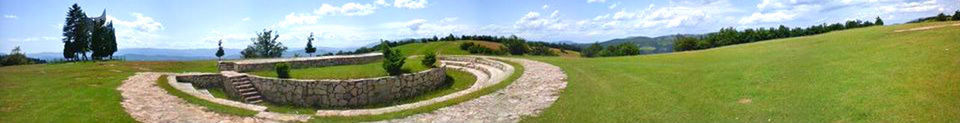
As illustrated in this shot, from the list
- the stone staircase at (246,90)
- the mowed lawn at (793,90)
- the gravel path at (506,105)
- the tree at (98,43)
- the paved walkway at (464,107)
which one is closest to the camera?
the mowed lawn at (793,90)

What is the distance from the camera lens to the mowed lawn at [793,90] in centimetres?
1055

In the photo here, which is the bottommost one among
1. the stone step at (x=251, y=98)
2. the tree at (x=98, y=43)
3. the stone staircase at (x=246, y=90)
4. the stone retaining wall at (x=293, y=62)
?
Result: the stone step at (x=251, y=98)

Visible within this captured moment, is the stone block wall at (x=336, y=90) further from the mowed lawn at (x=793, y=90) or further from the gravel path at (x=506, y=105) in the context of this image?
the mowed lawn at (x=793, y=90)

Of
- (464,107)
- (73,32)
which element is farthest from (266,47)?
(464,107)

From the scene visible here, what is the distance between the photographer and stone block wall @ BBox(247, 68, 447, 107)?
23.7 meters

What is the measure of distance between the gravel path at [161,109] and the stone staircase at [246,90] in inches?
151

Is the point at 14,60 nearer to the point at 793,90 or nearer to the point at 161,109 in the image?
the point at 161,109

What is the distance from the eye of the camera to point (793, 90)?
42.4 feet

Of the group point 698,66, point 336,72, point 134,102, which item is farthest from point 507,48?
point 134,102

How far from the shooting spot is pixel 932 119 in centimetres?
934

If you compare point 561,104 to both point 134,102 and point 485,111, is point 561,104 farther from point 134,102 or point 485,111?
point 134,102

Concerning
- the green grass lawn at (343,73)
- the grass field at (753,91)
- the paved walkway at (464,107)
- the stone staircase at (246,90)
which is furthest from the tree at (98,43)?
the paved walkway at (464,107)

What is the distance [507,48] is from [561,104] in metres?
52.8

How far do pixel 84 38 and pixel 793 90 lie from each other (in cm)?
5091
